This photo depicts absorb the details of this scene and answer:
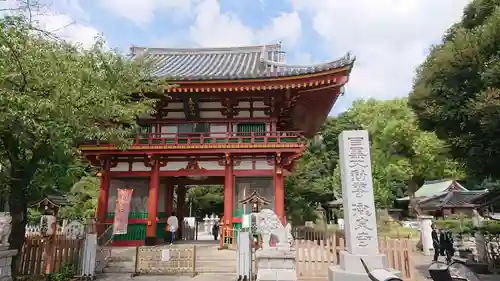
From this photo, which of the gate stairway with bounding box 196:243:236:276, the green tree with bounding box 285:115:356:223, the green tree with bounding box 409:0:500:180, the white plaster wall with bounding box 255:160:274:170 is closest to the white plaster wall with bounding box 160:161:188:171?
the white plaster wall with bounding box 255:160:274:170

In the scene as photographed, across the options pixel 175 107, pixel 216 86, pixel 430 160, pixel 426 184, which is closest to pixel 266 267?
pixel 216 86

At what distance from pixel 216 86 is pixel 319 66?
4714 mm

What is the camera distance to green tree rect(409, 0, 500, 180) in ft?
26.2

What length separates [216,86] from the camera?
15086mm

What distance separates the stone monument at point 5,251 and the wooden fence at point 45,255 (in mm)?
1300

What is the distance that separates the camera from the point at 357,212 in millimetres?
7410

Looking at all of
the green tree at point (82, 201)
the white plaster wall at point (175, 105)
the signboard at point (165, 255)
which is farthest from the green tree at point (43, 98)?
the green tree at point (82, 201)

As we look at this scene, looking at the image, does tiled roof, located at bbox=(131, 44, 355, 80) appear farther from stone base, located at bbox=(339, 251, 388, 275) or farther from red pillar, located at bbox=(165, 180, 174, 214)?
stone base, located at bbox=(339, 251, 388, 275)

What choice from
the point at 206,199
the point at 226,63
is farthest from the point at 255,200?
the point at 206,199

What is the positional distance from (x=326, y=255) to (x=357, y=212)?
7.36ft

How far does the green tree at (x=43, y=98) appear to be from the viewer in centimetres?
698

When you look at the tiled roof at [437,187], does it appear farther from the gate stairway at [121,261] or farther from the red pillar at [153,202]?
the gate stairway at [121,261]

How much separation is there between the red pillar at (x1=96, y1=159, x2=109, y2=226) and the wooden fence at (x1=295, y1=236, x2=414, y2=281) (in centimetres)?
971

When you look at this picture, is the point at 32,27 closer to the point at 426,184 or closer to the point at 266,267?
the point at 266,267
